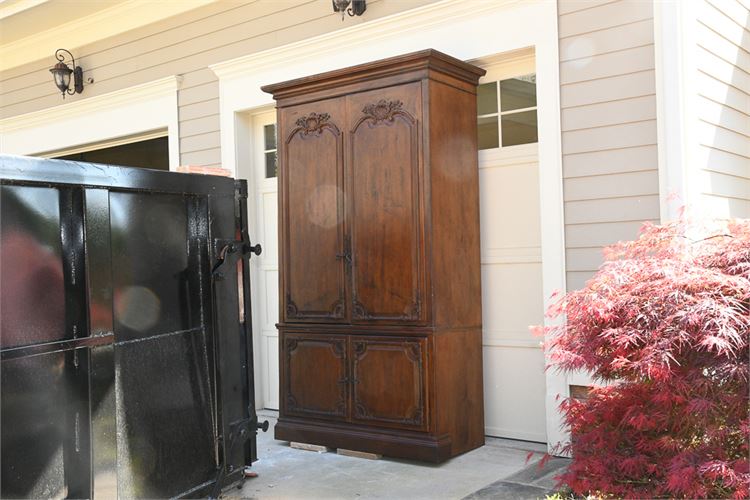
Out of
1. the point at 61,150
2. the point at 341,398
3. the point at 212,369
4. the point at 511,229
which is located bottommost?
the point at 341,398

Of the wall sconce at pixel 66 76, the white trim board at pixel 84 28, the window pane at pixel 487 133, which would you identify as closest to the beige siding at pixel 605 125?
the window pane at pixel 487 133

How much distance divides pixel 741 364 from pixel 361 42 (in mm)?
3687

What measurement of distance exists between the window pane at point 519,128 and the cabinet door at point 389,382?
1.54m

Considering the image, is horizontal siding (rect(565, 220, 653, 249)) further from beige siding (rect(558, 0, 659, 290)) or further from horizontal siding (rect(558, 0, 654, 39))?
horizontal siding (rect(558, 0, 654, 39))

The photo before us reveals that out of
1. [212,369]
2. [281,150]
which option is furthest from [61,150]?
[212,369]

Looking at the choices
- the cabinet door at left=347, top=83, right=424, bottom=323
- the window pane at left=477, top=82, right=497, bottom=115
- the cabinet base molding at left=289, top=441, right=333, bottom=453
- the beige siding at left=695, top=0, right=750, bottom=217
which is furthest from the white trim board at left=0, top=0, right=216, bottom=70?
the beige siding at left=695, top=0, right=750, bottom=217

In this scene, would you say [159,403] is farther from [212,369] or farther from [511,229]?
[511,229]

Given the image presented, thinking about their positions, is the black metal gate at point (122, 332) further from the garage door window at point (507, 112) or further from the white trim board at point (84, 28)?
the white trim board at point (84, 28)

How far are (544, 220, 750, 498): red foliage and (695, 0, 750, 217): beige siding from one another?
0.94 metres

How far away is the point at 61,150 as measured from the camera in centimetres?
811

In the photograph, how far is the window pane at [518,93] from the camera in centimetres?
488

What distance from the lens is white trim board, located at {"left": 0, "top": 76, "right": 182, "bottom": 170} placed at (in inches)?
272

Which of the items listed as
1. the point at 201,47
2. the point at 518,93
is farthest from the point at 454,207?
the point at 201,47

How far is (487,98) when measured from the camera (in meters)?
5.08
